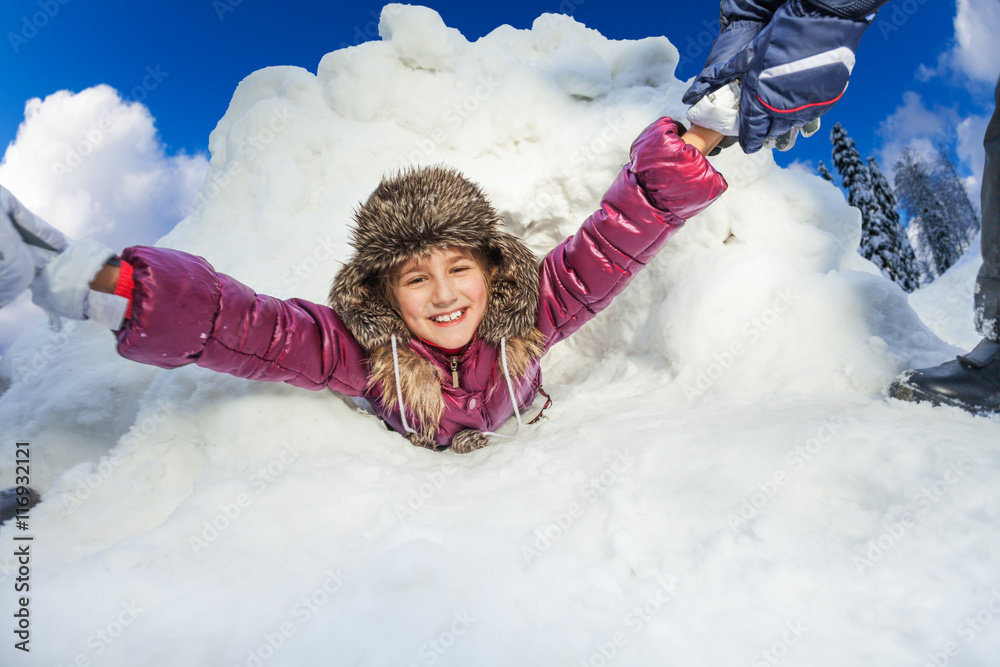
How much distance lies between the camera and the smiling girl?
1505 millimetres

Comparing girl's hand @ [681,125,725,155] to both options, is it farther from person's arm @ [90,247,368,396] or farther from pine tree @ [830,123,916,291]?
pine tree @ [830,123,916,291]

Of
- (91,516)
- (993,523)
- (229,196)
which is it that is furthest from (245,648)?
(229,196)

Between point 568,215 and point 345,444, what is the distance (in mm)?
1880

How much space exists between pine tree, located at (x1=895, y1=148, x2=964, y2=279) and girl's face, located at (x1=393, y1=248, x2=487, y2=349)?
63.9 feet

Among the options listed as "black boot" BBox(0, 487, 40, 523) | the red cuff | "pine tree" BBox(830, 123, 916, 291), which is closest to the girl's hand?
the red cuff

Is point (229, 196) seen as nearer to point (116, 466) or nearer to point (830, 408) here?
point (116, 466)

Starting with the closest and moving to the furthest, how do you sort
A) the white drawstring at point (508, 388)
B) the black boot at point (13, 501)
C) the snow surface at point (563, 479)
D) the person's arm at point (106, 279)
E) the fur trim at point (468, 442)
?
the snow surface at point (563, 479) < the person's arm at point (106, 279) < the black boot at point (13, 501) < the white drawstring at point (508, 388) < the fur trim at point (468, 442)

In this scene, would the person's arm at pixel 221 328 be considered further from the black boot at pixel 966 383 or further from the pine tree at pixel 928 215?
the pine tree at pixel 928 215

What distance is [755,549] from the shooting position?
1.06 m

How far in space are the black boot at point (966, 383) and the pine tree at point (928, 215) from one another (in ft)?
60.9

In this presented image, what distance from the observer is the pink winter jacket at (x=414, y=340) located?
4.85 feet

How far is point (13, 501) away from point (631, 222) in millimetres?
2341

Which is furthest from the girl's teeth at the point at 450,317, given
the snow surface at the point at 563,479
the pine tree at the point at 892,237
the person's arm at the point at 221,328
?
the pine tree at the point at 892,237

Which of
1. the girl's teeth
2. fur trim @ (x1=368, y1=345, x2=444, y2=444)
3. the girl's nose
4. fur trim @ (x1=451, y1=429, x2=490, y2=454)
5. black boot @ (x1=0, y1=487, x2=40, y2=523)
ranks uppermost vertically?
the girl's nose
